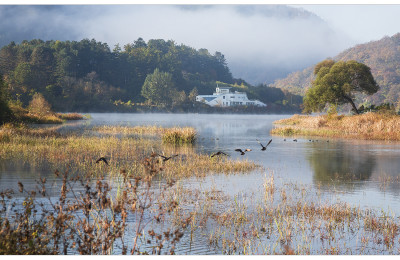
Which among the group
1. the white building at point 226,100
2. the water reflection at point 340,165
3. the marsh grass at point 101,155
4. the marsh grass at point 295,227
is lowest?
the water reflection at point 340,165

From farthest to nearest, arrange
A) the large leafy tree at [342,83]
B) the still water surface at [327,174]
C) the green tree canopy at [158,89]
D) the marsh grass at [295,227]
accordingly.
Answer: the green tree canopy at [158,89], the large leafy tree at [342,83], the still water surface at [327,174], the marsh grass at [295,227]

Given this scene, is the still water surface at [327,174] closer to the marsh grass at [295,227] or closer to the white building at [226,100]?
the marsh grass at [295,227]

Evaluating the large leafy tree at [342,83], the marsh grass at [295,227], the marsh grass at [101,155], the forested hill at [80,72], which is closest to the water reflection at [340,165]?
the marsh grass at [101,155]

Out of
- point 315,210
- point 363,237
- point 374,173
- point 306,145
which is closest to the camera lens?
point 363,237

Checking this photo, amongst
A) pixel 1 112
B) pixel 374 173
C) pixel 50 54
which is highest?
pixel 50 54

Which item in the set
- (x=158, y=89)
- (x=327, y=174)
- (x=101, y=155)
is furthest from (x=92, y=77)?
(x=327, y=174)

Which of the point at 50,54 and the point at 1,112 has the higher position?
the point at 50,54

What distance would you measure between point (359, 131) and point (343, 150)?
1430cm

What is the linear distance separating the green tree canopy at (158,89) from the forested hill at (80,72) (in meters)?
3.58

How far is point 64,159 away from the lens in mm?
21406

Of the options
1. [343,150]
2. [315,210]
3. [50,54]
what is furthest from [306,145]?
[50,54]

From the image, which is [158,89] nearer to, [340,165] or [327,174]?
[340,165]

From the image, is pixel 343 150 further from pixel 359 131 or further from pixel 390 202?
pixel 390 202

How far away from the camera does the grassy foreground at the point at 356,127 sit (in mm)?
41975
